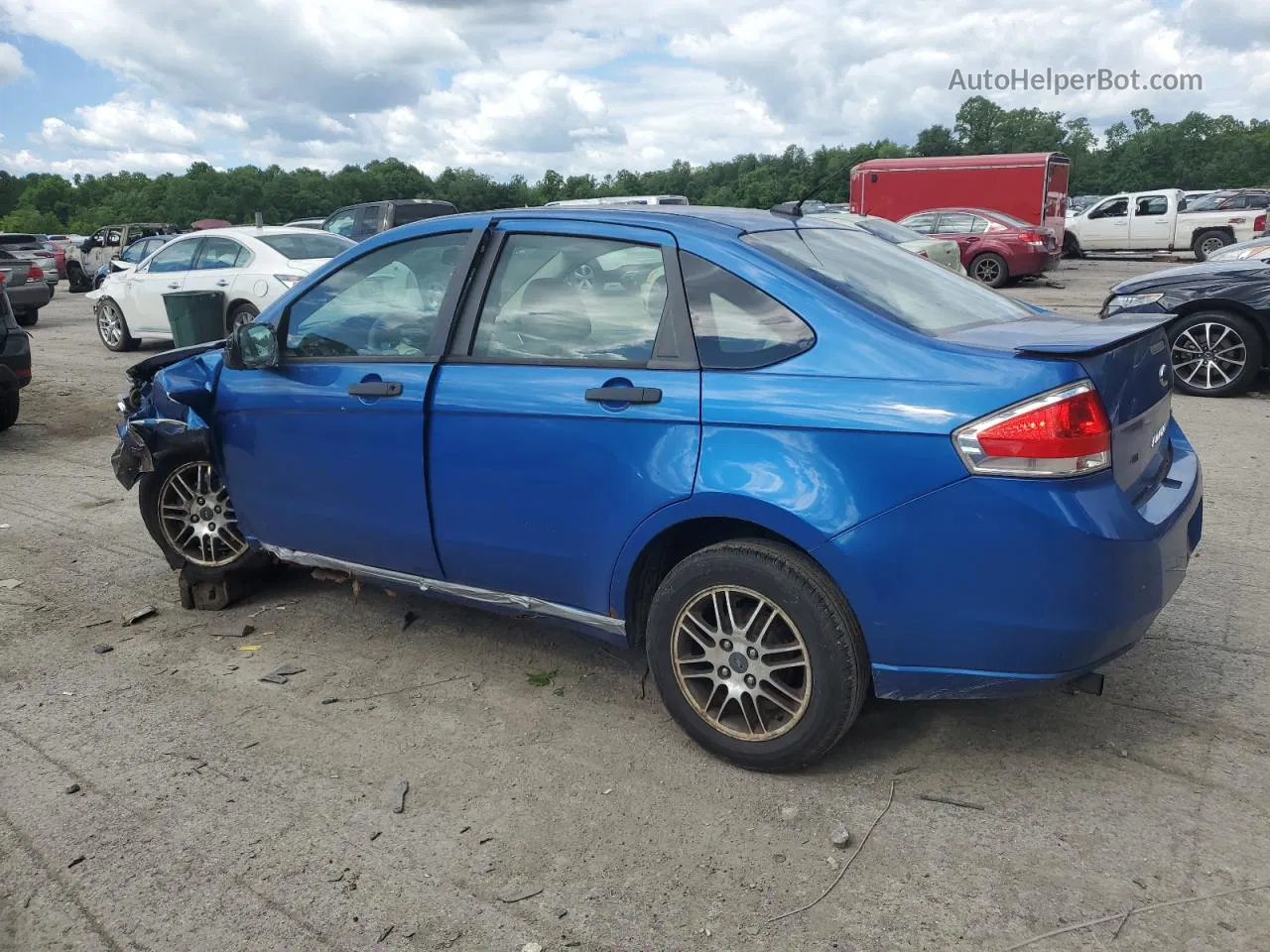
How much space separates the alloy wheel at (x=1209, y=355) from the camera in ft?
30.2

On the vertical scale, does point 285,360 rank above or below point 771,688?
above

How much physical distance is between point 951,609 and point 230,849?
2.20 meters

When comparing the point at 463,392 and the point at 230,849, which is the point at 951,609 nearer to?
the point at 463,392

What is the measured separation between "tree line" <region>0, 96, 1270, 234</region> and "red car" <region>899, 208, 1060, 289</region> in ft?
132

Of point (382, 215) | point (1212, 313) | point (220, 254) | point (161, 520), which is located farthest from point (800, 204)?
point (382, 215)

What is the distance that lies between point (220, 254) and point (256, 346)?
32.2ft

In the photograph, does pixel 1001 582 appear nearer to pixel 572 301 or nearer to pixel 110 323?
pixel 572 301

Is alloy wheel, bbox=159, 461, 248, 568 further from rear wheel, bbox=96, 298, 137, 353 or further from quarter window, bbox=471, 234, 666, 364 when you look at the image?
rear wheel, bbox=96, 298, 137, 353

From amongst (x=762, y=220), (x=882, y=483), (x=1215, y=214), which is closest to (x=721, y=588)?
(x=882, y=483)

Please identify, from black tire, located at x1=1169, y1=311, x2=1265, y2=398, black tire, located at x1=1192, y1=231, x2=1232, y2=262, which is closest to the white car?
black tire, located at x1=1169, y1=311, x2=1265, y2=398

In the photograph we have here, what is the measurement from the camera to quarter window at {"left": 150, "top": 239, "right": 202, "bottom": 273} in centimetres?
1377

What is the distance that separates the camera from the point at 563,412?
11.6ft

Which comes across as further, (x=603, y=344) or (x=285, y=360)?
(x=285, y=360)

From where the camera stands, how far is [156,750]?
3703 millimetres
